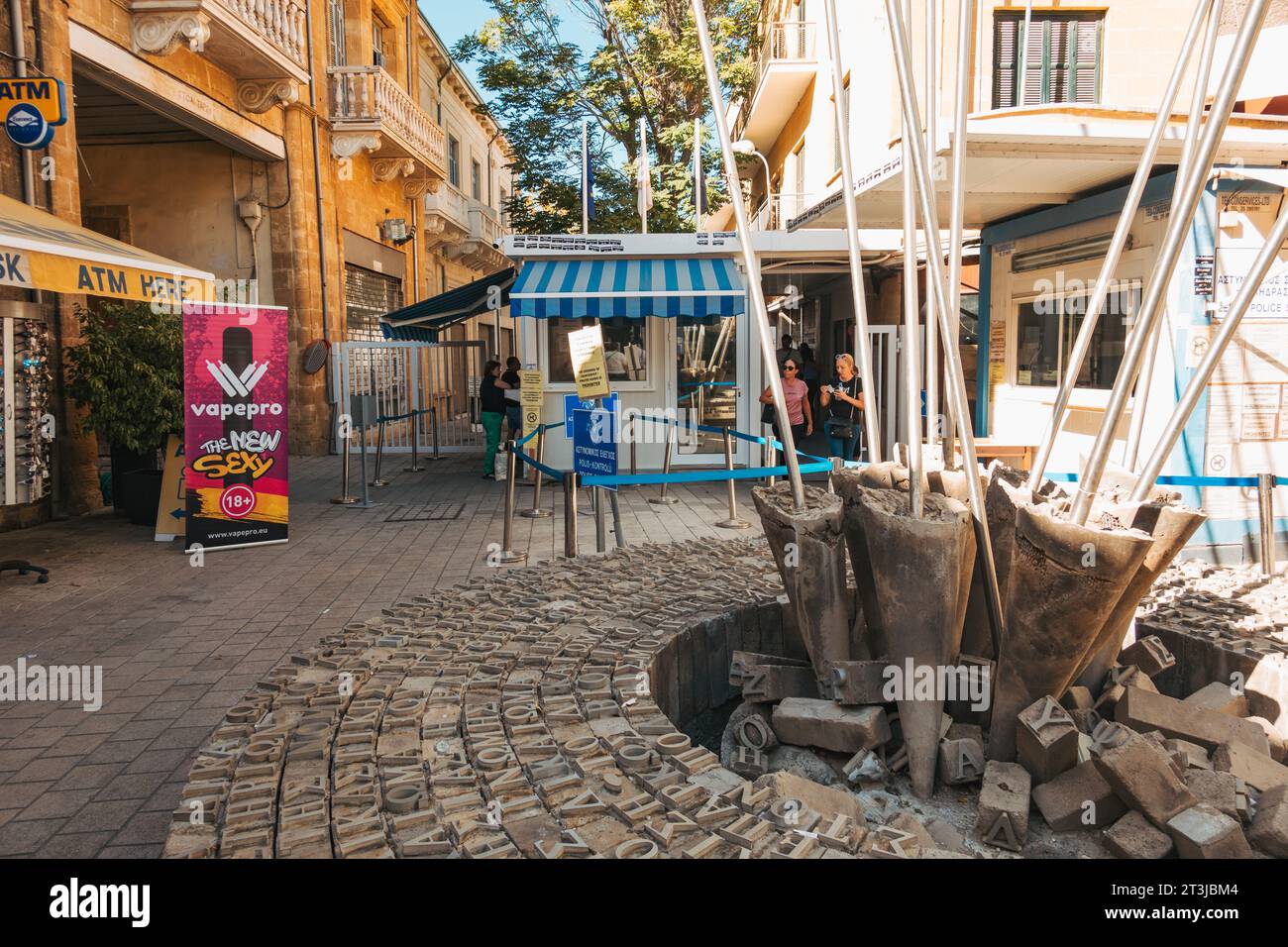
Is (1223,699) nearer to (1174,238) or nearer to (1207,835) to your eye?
(1207,835)

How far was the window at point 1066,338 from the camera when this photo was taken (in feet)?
26.9

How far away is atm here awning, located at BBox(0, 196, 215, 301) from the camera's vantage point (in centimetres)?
650

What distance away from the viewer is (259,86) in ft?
48.2

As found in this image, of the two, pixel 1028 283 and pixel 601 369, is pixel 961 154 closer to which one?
pixel 601 369

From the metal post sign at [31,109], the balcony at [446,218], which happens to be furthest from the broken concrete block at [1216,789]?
the balcony at [446,218]

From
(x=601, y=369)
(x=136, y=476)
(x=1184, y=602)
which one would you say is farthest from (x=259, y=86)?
(x=1184, y=602)

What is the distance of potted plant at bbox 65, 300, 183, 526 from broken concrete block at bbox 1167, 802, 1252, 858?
29.1 feet

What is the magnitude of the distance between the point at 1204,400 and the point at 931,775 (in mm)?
5696

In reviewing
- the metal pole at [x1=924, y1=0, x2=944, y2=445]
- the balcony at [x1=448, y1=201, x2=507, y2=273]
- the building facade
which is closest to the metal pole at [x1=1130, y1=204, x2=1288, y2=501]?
the metal pole at [x1=924, y1=0, x2=944, y2=445]

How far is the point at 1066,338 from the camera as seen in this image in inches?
360

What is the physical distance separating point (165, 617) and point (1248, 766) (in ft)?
19.6

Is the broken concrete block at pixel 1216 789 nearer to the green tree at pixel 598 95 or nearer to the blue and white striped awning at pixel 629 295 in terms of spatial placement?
the blue and white striped awning at pixel 629 295

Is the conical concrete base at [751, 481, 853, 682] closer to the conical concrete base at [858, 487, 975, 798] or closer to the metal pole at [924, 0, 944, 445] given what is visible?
the conical concrete base at [858, 487, 975, 798]

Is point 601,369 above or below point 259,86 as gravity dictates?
below
